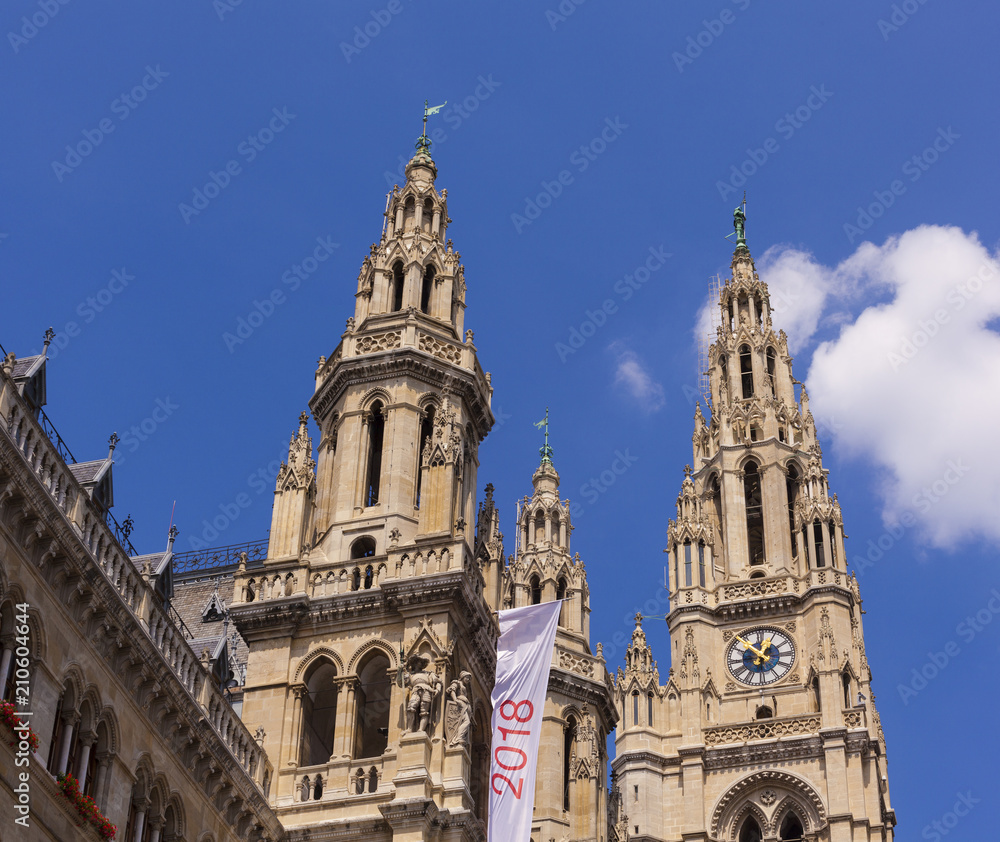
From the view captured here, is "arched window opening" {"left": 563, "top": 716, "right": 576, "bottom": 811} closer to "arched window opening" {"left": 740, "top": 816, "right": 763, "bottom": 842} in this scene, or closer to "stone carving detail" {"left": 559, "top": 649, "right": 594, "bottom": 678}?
"stone carving detail" {"left": 559, "top": 649, "right": 594, "bottom": 678}

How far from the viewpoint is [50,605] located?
108ft

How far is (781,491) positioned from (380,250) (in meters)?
44.8

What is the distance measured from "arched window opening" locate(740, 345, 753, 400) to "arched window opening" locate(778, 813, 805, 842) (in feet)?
95.8

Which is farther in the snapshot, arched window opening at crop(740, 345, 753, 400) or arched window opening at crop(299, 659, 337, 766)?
arched window opening at crop(740, 345, 753, 400)

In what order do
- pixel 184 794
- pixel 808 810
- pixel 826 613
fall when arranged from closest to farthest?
pixel 184 794, pixel 808 810, pixel 826 613

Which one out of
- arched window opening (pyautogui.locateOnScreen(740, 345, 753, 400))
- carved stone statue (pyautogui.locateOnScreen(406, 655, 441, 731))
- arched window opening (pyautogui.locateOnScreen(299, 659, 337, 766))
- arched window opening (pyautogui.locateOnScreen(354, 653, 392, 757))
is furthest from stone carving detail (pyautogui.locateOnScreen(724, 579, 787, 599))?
carved stone statue (pyautogui.locateOnScreen(406, 655, 441, 731))

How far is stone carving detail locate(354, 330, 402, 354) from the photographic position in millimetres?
52656

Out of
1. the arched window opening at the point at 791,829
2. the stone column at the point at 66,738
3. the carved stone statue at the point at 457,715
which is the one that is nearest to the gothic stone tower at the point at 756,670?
the arched window opening at the point at 791,829

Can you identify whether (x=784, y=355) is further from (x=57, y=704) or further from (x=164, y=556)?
(x=57, y=704)

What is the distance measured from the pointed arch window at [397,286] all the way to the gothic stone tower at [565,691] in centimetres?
952

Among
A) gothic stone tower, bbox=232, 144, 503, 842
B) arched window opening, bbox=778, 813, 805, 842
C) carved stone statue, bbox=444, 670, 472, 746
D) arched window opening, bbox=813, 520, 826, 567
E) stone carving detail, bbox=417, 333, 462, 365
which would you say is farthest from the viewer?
arched window opening, bbox=813, 520, 826, 567

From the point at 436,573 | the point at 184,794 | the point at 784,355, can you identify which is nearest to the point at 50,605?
the point at 184,794

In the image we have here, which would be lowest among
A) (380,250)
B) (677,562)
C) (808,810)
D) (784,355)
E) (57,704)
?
(57,704)

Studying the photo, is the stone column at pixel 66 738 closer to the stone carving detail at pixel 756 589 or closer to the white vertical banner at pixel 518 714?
the white vertical banner at pixel 518 714
